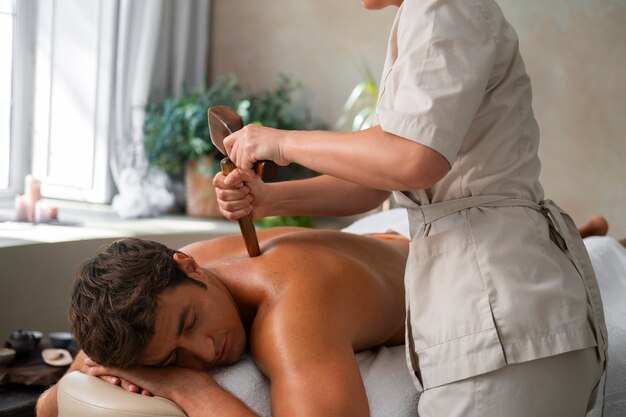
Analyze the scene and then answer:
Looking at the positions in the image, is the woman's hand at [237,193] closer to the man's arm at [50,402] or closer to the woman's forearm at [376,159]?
the woman's forearm at [376,159]

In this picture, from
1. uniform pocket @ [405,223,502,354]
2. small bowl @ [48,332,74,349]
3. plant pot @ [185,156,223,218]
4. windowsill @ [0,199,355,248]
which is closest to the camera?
uniform pocket @ [405,223,502,354]

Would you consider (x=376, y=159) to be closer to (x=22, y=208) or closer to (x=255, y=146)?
(x=255, y=146)

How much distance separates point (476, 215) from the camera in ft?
4.89

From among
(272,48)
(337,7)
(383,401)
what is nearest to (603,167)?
(337,7)

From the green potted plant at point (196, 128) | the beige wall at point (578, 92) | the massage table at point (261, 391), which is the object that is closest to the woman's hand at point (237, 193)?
the massage table at point (261, 391)

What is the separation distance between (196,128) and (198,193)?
38 centimetres

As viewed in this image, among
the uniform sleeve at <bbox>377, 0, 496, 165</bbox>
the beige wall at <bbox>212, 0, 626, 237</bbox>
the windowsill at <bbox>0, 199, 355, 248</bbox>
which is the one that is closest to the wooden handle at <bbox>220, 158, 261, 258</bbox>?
the uniform sleeve at <bbox>377, 0, 496, 165</bbox>

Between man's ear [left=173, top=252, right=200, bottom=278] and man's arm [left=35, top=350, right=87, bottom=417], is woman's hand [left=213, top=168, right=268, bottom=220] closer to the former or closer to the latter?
man's ear [left=173, top=252, right=200, bottom=278]

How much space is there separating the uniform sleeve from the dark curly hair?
0.58 m

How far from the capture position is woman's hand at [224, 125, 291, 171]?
1508 millimetres

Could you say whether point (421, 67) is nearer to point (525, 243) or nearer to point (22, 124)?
point (525, 243)

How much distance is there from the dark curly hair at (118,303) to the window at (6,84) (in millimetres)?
2445

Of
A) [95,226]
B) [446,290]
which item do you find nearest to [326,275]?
[446,290]

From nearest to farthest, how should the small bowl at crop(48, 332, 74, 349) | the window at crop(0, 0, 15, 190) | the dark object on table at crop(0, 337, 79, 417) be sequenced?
the dark object on table at crop(0, 337, 79, 417) < the small bowl at crop(48, 332, 74, 349) < the window at crop(0, 0, 15, 190)
